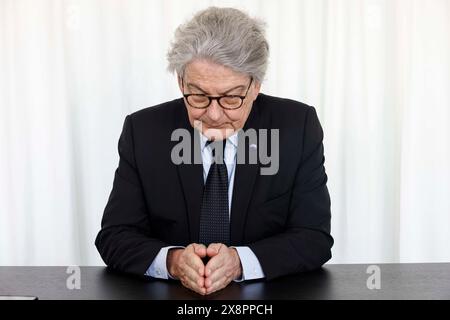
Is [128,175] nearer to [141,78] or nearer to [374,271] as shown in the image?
[374,271]

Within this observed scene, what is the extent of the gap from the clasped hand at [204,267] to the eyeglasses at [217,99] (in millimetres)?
531

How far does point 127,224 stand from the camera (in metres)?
2.75

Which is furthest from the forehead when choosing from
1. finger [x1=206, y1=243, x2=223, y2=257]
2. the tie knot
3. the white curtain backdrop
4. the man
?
the white curtain backdrop

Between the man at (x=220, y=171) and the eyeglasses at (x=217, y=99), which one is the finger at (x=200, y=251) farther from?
the eyeglasses at (x=217, y=99)

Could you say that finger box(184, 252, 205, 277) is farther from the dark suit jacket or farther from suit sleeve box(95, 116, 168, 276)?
the dark suit jacket

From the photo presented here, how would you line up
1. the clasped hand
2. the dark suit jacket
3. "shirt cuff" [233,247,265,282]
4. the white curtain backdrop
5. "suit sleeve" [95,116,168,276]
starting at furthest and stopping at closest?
1. the white curtain backdrop
2. the dark suit jacket
3. "suit sleeve" [95,116,168,276]
4. "shirt cuff" [233,247,265,282]
5. the clasped hand

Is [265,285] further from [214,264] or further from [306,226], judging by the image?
[306,226]

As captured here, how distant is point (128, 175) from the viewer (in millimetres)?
2842

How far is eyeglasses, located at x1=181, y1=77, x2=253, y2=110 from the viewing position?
2.61 m

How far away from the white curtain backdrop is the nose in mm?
1681

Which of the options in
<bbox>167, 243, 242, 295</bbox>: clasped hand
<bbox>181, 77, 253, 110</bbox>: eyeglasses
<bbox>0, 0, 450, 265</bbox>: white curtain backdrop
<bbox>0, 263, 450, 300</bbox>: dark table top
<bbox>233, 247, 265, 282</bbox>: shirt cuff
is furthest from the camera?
<bbox>0, 0, 450, 265</bbox>: white curtain backdrop

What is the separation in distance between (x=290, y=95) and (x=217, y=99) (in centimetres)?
179

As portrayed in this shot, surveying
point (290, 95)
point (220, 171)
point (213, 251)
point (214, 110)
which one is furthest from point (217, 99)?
point (290, 95)
